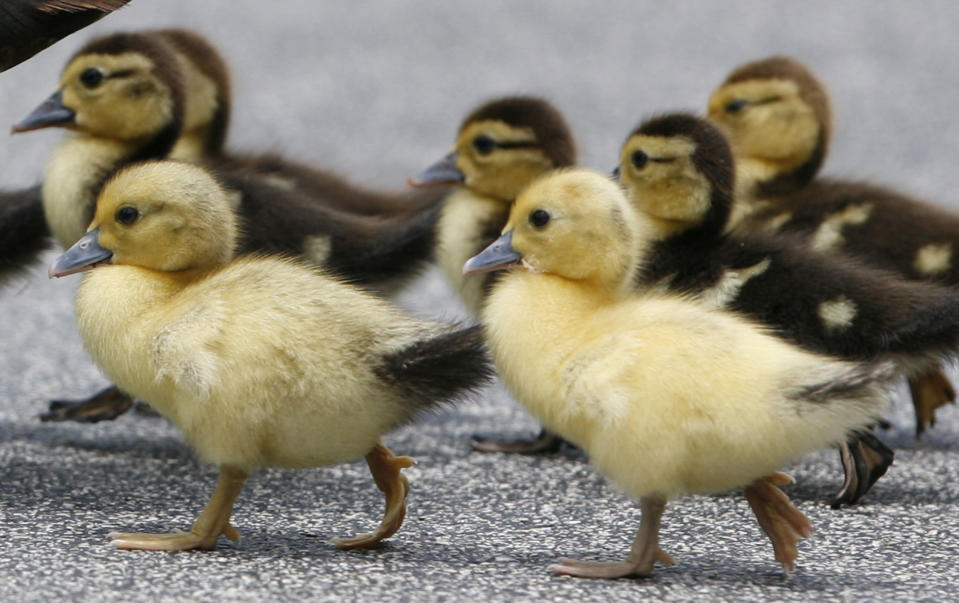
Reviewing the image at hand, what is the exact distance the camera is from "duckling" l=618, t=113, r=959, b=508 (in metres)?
2.69

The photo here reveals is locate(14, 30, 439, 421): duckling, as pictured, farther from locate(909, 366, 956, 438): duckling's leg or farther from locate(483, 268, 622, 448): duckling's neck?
locate(909, 366, 956, 438): duckling's leg

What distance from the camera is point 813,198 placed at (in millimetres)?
3365

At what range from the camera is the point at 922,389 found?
3.44m

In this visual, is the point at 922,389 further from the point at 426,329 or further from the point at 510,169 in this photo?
the point at 426,329

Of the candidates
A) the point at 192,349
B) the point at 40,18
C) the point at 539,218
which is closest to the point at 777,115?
the point at 539,218

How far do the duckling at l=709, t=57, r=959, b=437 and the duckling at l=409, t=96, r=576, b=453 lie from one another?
40cm

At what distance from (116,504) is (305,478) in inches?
14.6

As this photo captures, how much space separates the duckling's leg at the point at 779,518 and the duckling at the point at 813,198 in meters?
0.67

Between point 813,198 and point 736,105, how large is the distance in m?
0.48

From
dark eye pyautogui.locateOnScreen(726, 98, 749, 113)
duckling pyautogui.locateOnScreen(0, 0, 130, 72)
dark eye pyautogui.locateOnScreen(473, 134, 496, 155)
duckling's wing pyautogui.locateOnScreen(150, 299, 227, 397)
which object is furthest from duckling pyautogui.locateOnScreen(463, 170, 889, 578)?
dark eye pyautogui.locateOnScreen(726, 98, 749, 113)

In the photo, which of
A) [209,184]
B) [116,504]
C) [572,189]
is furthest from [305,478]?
[572,189]

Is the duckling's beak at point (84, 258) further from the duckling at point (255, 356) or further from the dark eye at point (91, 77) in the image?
the dark eye at point (91, 77)

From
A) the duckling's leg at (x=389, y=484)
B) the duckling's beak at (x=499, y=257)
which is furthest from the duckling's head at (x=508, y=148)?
the duckling's leg at (x=389, y=484)

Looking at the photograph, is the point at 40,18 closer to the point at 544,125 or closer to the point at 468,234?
the point at 468,234
